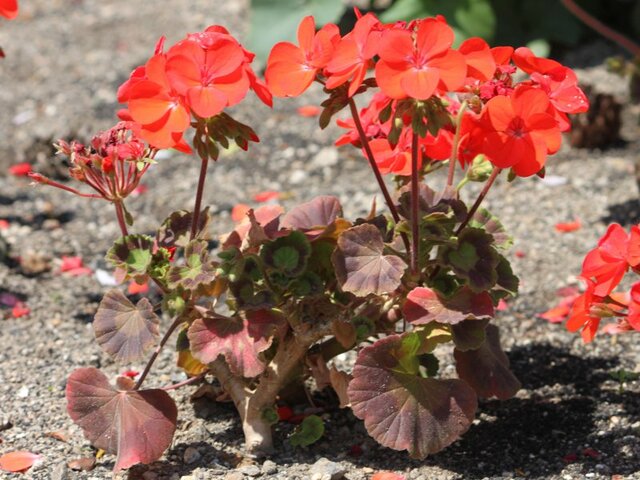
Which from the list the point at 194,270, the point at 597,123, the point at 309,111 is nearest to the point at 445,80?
the point at 194,270

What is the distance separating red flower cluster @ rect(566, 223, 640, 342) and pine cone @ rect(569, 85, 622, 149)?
2.01 metres

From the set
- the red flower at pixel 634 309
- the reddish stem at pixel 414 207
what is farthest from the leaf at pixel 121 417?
the red flower at pixel 634 309

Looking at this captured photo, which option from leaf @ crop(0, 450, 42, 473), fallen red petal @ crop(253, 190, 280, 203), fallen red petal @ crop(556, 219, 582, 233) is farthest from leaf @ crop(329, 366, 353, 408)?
fallen red petal @ crop(253, 190, 280, 203)

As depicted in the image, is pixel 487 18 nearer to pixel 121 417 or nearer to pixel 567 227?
pixel 567 227

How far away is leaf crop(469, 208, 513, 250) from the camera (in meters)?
2.27

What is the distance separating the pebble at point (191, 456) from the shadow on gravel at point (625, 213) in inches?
72.4

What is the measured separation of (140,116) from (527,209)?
2.06 metres

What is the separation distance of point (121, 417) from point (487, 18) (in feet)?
10.6

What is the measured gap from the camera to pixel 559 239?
3.51 metres

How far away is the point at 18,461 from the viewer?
230cm

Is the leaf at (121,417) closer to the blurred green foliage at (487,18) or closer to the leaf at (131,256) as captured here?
the leaf at (131,256)

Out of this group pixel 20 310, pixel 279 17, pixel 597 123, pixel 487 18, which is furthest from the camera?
pixel 279 17

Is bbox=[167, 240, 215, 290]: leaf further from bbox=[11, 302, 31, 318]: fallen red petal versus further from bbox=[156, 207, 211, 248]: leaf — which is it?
bbox=[11, 302, 31, 318]: fallen red petal

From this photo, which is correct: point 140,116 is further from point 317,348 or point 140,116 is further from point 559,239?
point 559,239
